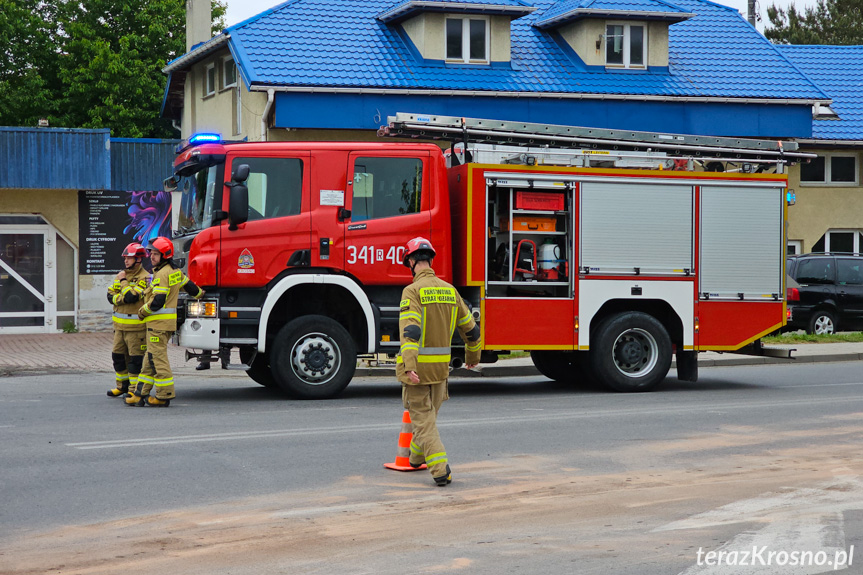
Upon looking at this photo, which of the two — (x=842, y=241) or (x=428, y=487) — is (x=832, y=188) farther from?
(x=428, y=487)

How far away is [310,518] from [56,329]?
18.1 meters

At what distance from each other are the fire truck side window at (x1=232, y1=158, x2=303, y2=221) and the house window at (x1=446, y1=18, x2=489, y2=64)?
44.6 feet

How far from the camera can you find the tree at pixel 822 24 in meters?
54.4

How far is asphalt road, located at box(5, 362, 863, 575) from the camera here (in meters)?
5.89

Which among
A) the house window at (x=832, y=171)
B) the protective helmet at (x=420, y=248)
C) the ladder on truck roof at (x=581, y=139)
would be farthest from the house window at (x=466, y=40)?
the protective helmet at (x=420, y=248)

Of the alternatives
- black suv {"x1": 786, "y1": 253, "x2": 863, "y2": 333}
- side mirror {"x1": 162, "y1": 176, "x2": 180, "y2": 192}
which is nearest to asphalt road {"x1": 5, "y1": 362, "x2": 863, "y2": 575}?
side mirror {"x1": 162, "y1": 176, "x2": 180, "y2": 192}

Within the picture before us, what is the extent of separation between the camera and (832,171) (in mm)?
30625

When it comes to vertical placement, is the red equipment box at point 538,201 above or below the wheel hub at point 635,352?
above

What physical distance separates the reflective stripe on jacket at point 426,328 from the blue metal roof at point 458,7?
17314mm

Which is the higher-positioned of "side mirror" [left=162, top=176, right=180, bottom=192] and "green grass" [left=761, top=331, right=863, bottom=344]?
"side mirror" [left=162, top=176, right=180, bottom=192]

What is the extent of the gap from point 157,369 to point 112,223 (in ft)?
41.8

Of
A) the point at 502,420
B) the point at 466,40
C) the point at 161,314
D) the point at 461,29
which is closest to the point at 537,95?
the point at 466,40

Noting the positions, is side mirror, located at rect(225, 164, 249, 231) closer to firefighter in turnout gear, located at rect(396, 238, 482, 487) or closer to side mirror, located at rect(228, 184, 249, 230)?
side mirror, located at rect(228, 184, 249, 230)

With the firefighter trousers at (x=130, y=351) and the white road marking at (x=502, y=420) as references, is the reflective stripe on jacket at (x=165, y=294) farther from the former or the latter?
the white road marking at (x=502, y=420)
